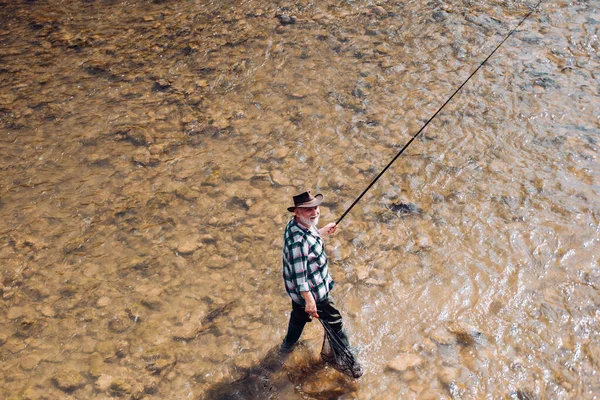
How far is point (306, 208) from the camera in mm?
3973

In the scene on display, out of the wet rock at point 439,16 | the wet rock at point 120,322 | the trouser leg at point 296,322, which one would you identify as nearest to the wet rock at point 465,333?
the trouser leg at point 296,322

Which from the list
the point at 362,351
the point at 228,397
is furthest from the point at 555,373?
the point at 228,397

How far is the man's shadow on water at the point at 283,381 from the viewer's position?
14.7ft

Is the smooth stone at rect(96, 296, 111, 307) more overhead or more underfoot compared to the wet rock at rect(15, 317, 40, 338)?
more underfoot

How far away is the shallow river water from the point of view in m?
4.70

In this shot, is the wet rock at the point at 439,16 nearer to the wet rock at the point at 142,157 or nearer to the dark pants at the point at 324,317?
the wet rock at the point at 142,157

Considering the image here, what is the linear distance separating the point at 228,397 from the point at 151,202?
2.59 meters

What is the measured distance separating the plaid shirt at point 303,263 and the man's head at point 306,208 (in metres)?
0.06

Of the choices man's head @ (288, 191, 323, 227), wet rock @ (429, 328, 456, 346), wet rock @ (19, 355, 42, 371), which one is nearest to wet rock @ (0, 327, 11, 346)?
wet rock @ (19, 355, 42, 371)

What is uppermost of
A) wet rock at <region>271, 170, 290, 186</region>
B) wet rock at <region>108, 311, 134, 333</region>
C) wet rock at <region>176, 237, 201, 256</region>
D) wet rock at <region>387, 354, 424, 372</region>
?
wet rock at <region>108, 311, 134, 333</region>

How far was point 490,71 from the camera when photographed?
8281 mm

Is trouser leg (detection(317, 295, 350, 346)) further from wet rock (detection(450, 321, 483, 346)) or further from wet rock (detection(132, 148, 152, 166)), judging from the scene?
wet rock (detection(132, 148, 152, 166))

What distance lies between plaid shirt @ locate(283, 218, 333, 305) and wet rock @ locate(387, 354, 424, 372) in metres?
0.93

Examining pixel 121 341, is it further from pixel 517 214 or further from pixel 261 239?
pixel 517 214
